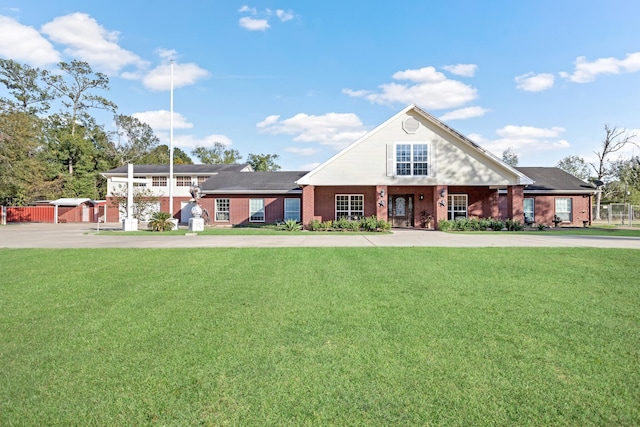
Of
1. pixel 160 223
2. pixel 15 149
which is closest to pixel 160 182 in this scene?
pixel 15 149

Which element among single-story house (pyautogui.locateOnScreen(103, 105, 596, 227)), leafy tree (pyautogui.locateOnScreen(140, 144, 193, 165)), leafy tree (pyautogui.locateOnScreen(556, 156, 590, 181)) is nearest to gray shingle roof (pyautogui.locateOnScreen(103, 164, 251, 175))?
single-story house (pyautogui.locateOnScreen(103, 105, 596, 227))

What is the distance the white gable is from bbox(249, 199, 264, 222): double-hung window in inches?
269

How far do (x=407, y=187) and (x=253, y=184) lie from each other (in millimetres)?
11759

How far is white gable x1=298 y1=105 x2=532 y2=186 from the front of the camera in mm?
22469

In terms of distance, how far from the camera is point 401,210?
25.5 meters

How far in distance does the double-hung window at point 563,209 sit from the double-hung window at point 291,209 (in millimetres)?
19052

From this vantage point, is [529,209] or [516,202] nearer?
[516,202]

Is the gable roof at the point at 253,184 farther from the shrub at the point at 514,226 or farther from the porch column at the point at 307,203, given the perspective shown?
the shrub at the point at 514,226

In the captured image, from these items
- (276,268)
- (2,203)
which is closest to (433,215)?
(276,268)

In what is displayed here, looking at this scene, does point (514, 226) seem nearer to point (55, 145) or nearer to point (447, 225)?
point (447, 225)

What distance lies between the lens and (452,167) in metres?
22.6

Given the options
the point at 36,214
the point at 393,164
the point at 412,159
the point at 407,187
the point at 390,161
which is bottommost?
the point at 36,214

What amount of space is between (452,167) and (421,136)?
2648mm

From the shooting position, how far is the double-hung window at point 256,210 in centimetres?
2834
